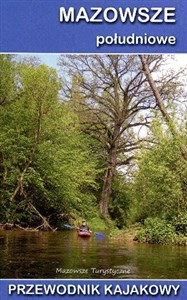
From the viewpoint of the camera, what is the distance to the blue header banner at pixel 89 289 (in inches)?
236

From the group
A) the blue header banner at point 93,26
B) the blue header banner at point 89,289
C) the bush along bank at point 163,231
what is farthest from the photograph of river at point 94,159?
the blue header banner at point 89,289

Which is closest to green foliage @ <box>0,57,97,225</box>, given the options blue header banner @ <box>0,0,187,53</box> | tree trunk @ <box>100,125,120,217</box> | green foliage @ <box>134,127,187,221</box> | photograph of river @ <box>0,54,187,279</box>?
photograph of river @ <box>0,54,187,279</box>

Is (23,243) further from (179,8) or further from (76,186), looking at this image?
(179,8)

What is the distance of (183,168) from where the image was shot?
721 cm

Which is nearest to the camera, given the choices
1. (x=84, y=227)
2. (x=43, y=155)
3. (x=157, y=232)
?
(x=157, y=232)

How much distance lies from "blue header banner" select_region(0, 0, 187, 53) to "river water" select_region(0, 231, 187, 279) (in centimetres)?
228

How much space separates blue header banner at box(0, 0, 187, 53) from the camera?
603 cm

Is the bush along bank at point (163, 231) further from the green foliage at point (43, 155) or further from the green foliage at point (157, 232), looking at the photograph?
the green foliage at point (43, 155)

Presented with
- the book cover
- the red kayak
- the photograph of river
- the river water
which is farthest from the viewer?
the red kayak

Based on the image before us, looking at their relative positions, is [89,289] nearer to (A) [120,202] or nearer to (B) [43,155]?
(A) [120,202]

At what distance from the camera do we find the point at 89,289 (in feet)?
19.7

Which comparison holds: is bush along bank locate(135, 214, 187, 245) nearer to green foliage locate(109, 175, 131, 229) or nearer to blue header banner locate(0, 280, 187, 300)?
green foliage locate(109, 175, 131, 229)

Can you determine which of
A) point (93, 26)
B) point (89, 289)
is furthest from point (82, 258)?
point (93, 26)

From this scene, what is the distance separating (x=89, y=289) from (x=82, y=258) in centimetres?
58
